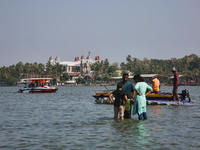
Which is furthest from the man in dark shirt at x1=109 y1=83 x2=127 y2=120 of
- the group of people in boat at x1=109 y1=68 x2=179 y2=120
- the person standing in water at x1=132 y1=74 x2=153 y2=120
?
the person standing in water at x1=132 y1=74 x2=153 y2=120

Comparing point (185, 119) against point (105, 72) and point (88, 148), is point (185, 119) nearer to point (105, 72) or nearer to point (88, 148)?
point (88, 148)

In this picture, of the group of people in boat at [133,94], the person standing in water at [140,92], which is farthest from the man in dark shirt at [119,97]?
the person standing in water at [140,92]

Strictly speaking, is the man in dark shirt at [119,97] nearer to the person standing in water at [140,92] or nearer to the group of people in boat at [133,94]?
the group of people in boat at [133,94]

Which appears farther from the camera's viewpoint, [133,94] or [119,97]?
[133,94]

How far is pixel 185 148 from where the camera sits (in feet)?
32.5

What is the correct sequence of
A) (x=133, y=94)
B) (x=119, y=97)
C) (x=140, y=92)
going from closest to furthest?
1. (x=140, y=92)
2. (x=119, y=97)
3. (x=133, y=94)

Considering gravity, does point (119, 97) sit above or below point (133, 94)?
below

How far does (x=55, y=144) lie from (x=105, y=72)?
18063 cm

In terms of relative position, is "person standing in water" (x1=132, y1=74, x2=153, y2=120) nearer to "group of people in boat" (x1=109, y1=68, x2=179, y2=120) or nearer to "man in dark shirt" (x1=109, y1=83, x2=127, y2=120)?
"group of people in boat" (x1=109, y1=68, x2=179, y2=120)

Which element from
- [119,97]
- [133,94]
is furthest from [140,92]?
[119,97]

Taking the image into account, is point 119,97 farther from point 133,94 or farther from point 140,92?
point 140,92

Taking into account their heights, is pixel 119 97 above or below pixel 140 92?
below

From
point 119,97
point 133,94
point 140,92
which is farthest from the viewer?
point 133,94

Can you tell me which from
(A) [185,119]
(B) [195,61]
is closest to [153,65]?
(B) [195,61]
